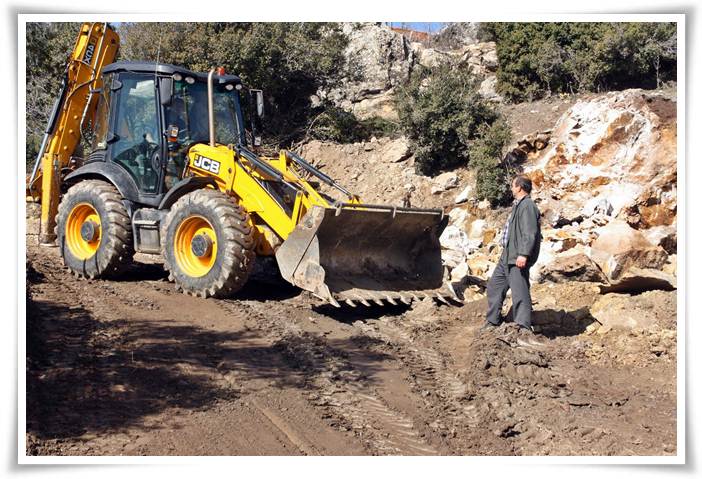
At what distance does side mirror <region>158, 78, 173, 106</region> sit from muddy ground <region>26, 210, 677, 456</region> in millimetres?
2343

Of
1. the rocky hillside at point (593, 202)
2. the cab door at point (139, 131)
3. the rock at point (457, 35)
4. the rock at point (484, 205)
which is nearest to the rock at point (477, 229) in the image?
the rocky hillside at point (593, 202)

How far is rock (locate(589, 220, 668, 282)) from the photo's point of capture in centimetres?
957

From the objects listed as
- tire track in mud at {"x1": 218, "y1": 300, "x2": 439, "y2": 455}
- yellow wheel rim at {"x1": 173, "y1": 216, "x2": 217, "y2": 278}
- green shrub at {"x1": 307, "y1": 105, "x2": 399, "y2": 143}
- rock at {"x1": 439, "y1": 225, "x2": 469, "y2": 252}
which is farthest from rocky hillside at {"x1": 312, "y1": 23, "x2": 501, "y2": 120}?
tire track in mud at {"x1": 218, "y1": 300, "x2": 439, "y2": 455}

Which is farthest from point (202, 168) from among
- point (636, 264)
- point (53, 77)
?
point (53, 77)

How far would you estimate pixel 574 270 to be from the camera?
9.72 metres

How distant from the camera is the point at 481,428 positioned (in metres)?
5.95

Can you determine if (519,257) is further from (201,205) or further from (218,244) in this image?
(201,205)

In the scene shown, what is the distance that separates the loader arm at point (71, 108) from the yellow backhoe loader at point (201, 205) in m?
0.02

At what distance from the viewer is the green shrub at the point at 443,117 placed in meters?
15.0

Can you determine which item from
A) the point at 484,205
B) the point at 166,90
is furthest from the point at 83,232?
the point at 484,205

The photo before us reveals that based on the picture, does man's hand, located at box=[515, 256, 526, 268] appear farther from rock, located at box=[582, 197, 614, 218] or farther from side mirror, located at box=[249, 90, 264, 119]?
rock, located at box=[582, 197, 614, 218]

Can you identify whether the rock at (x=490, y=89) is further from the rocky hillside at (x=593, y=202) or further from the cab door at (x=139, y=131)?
the cab door at (x=139, y=131)

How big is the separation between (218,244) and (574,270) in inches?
171

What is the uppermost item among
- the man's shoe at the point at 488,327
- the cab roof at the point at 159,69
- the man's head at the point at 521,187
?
the cab roof at the point at 159,69
